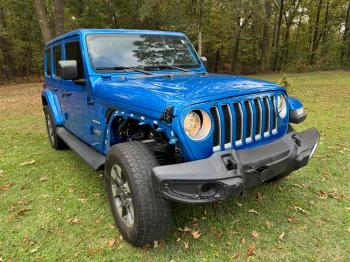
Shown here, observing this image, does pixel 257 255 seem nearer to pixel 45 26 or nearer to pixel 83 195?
pixel 83 195

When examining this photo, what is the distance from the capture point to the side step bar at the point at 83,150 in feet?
10.8

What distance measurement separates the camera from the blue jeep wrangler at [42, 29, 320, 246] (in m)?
2.24

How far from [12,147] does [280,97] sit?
5085 millimetres

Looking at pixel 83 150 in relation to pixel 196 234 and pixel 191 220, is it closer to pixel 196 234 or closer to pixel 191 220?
pixel 191 220

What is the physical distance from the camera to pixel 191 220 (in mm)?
3092

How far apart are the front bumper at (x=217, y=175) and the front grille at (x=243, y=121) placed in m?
0.15

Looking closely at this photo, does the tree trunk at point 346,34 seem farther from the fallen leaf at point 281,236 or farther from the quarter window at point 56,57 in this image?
the fallen leaf at point 281,236

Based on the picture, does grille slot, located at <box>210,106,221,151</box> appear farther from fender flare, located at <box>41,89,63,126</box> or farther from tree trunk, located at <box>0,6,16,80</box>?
tree trunk, located at <box>0,6,16,80</box>

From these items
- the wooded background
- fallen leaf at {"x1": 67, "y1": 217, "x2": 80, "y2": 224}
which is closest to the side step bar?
fallen leaf at {"x1": 67, "y1": 217, "x2": 80, "y2": 224}

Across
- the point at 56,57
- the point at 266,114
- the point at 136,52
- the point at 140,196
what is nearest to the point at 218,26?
the point at 56,57

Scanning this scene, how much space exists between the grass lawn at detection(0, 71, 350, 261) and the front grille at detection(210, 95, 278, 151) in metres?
0.96

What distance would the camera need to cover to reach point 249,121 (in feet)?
8.49

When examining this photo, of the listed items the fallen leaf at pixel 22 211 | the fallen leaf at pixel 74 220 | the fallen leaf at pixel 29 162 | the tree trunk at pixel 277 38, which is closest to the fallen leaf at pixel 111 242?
the fallen leaf at pixel 74 220

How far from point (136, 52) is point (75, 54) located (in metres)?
0.81
